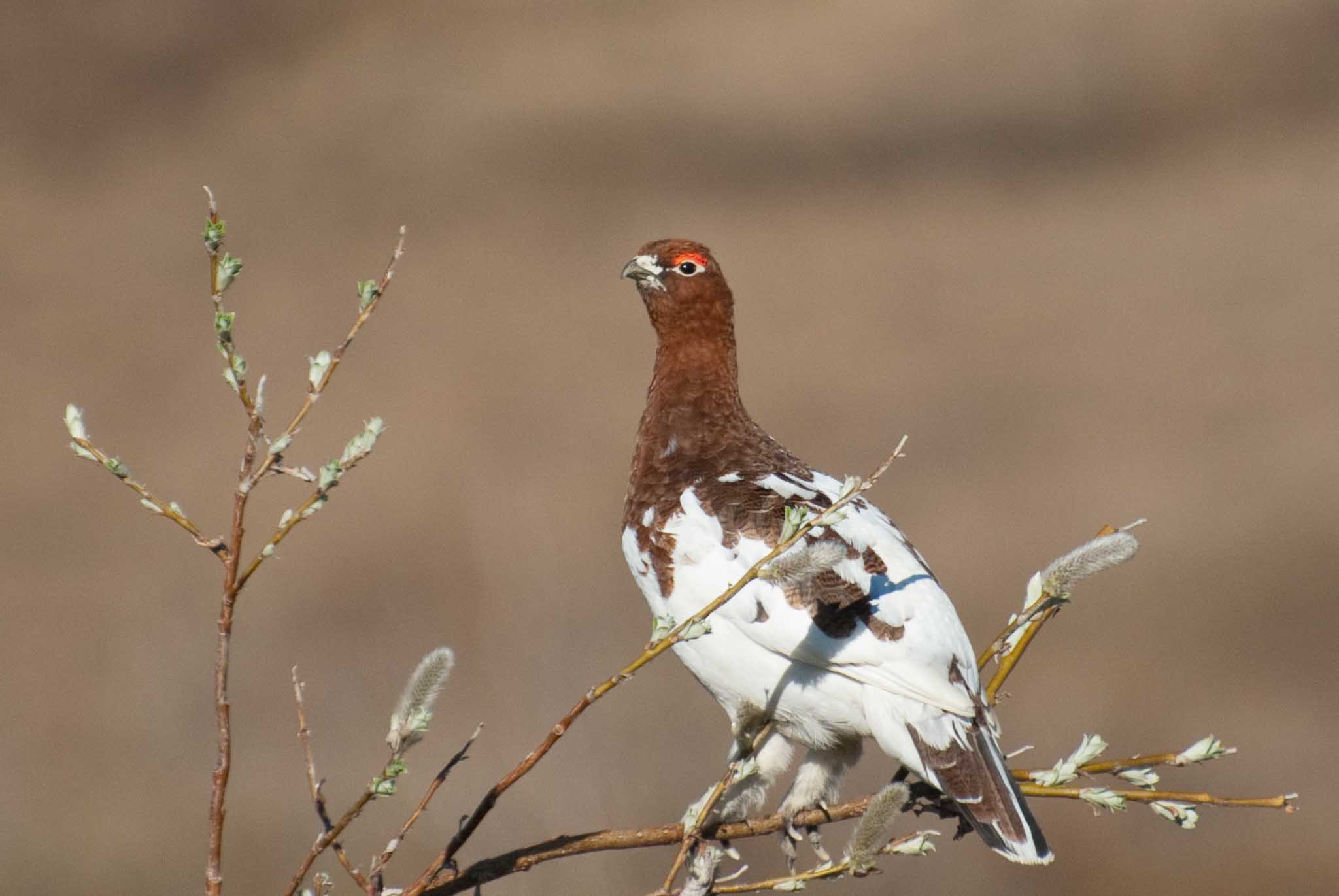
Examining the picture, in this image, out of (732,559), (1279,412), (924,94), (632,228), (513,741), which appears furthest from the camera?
(924,94)

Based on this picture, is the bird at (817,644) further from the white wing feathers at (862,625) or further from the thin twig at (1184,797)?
the thin twig at (1184,797)

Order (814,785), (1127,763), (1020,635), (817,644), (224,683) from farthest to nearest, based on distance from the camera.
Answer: (814,785) < (817,644) < (1020,635) < (1127,763) < (224,683)

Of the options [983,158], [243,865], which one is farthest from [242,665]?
[983,158]

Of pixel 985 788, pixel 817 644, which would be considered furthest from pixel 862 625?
pixel 985 788

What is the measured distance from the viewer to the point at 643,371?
15148mm

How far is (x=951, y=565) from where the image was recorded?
12625 millimetres

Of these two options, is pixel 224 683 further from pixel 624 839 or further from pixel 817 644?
pixel 817 644

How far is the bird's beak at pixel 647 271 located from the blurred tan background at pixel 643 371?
4353mm

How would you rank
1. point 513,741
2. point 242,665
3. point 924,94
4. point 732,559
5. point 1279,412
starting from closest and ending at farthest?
point 732,559, point 513,741, point 242,665, point 1279,412, point 924,94

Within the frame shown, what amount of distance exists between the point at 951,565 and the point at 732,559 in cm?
909

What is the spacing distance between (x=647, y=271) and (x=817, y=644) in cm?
161

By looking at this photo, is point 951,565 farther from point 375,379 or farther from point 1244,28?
point 1244,28

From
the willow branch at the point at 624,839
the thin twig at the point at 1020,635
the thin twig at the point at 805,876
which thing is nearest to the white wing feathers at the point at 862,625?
the thin twig at the point at 1020,635

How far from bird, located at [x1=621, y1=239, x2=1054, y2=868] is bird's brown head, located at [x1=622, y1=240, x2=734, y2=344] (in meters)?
0.55
